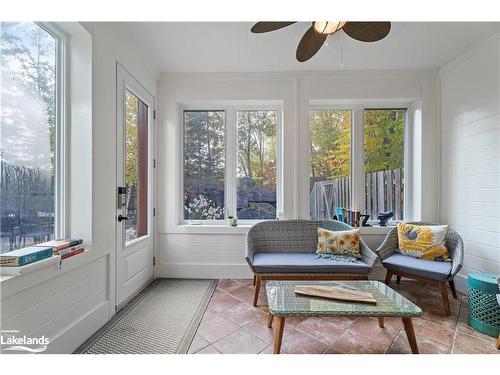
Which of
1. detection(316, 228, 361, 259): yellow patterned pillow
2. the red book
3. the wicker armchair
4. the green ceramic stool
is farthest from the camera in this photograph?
detection(316, 228, 361, 259): yellow patterned pillow

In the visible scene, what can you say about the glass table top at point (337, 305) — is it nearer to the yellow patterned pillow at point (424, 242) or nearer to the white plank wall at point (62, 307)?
the yellow patterned pillow at point (424, 242)

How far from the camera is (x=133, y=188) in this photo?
261cm

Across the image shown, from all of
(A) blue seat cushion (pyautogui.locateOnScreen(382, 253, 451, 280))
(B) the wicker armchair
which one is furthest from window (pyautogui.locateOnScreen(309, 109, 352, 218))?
(A) blue seat cushion (pyautogui.locateOnScreen(382, 253, 451, 280))

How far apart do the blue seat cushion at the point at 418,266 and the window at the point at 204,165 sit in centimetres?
207

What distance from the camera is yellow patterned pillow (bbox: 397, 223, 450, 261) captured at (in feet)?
8.20

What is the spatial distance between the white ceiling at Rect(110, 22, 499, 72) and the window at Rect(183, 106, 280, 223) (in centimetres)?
61

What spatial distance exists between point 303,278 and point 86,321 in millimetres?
1822

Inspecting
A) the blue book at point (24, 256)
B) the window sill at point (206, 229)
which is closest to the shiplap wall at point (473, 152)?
the window sill at point (206, 229)

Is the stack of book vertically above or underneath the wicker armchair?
above

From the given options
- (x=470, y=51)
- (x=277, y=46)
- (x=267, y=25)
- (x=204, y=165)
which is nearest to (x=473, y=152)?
(x=470, y=51)

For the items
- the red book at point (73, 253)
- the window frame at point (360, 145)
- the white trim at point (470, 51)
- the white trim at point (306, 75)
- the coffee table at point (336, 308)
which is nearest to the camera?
the coffee table at point (336, 308)

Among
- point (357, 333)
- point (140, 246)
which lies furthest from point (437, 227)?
point (140, 246)

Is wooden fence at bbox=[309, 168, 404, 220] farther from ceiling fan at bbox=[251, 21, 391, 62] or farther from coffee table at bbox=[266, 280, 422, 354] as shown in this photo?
ceiling fan at bbox=[251, 21, 391, 62]

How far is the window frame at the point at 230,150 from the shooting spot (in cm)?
326
